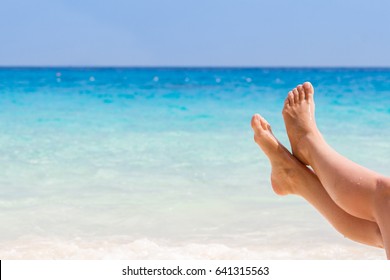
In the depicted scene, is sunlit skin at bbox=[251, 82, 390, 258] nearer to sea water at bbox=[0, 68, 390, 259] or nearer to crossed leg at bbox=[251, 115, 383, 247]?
crossed leg at bbox=[251, 115, 383, 247]

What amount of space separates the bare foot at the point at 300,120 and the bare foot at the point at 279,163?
0.15 feet

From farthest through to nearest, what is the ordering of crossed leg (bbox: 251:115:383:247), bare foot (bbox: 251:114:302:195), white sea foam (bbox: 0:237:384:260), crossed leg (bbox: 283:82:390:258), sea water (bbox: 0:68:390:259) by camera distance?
sea water (bbox: 0:68:390:259) < white sea foam (bbox: 0:237:384:260) < bare foot (bbox: 251:114:302:195) < crossed leg (bbox: 251:115:383:247) < crossed leg (bbox: 283:82:390:258)

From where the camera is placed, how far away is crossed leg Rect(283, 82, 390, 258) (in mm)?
1801

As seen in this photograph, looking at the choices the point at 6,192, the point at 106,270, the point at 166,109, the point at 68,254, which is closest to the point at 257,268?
the point at 106,270

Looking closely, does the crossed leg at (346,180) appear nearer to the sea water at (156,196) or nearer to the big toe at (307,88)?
the big toe at (307,88)

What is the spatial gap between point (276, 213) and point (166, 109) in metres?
7.15

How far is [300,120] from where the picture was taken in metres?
2.63

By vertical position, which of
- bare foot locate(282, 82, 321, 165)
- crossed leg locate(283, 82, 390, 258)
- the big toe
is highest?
the big toe

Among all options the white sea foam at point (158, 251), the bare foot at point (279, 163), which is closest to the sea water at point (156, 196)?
the white sea foam at point (158, 251)

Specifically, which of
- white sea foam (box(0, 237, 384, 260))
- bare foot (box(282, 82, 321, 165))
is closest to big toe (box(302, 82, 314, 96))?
bare foot (box(282, 82, 321, 165))

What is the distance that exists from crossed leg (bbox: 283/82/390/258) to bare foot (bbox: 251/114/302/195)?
0.16 feet

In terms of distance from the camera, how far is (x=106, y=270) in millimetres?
1526

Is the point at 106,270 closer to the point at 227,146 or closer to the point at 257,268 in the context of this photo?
the point at 257,268

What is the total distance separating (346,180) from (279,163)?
2.02 ft
